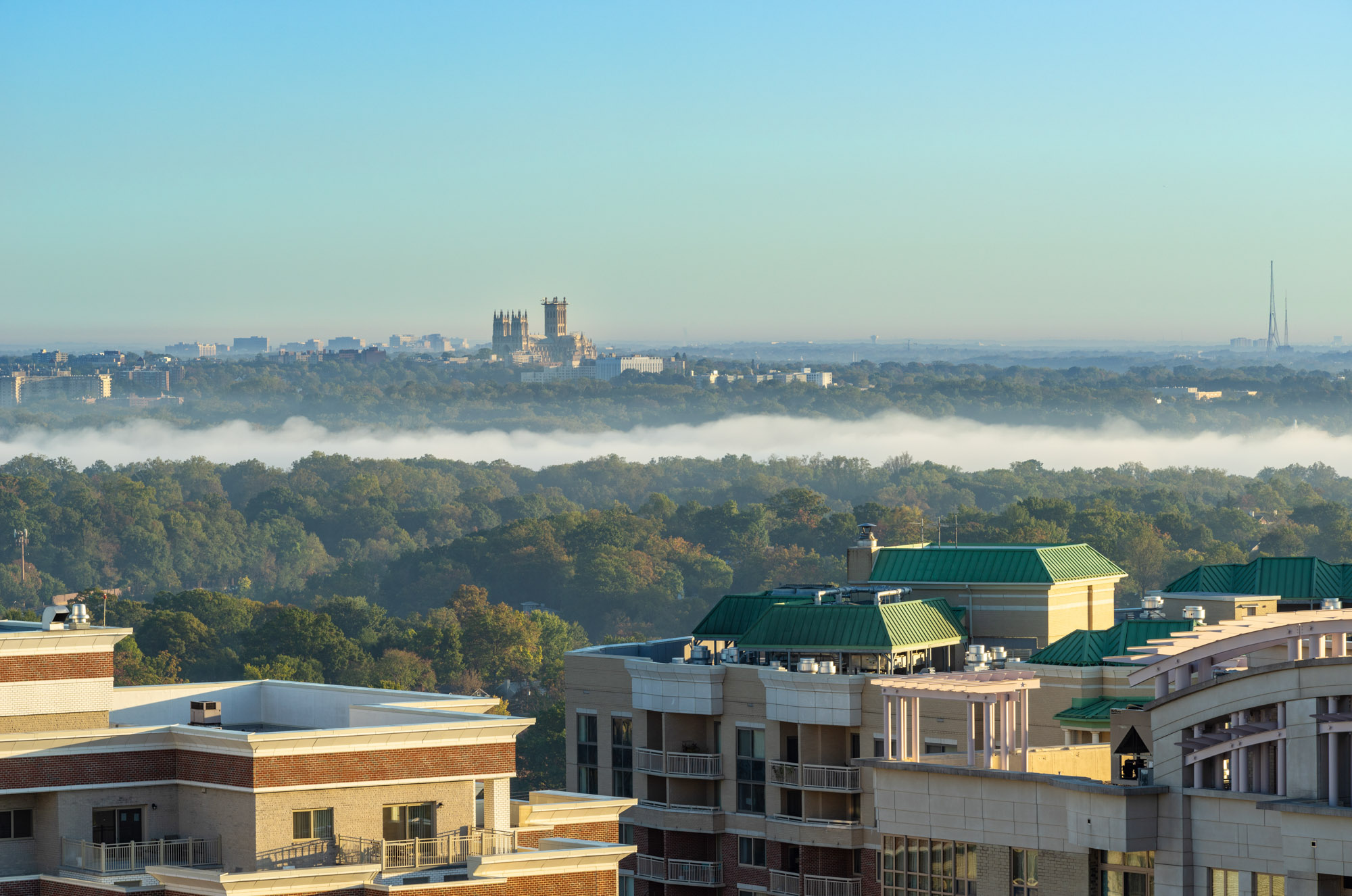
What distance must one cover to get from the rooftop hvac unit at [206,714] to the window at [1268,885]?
25.2 m

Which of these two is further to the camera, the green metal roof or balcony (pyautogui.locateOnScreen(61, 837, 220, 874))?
the green metal roof

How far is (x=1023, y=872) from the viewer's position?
38.2m

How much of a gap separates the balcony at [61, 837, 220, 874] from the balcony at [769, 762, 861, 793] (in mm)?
26432

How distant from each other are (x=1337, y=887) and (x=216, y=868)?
78.1 feet

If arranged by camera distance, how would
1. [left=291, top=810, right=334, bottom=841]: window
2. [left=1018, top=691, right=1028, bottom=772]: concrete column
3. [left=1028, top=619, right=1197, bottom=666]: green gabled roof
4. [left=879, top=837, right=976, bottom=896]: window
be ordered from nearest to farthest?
[left=879, top=837, right=976, bottom=896]: window
[left=1018, top=691, right=1028, bottom=772]: concrete column
[left=291, top=810, right=334, bottom=841]: window
[left=1028, top=619, right=1197, bottom=666]: green gabled roof

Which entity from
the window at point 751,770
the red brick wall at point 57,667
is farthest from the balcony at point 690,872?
the red brick wall at point 57,667

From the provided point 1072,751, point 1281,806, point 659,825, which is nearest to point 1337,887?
point 1281,806

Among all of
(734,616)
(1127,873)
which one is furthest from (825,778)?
(1127,873)

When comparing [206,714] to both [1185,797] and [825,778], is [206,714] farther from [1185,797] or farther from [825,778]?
[825,778]

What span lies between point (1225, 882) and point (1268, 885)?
93 cm

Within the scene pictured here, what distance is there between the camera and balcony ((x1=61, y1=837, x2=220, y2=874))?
43344 mm

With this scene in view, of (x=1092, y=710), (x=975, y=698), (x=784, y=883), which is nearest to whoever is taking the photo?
(x=975, y=698)

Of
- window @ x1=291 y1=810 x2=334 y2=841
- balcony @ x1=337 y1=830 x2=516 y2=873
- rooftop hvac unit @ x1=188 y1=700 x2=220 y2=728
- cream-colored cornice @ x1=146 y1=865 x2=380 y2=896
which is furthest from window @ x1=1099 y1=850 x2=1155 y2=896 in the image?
rooftop hvac unit @ x1=188 y1=700 x2=220 y2=728

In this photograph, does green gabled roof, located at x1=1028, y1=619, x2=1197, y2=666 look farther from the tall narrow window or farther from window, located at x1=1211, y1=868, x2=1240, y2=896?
window, located at x1=1211, y1=868, x2=1240, y2=896
